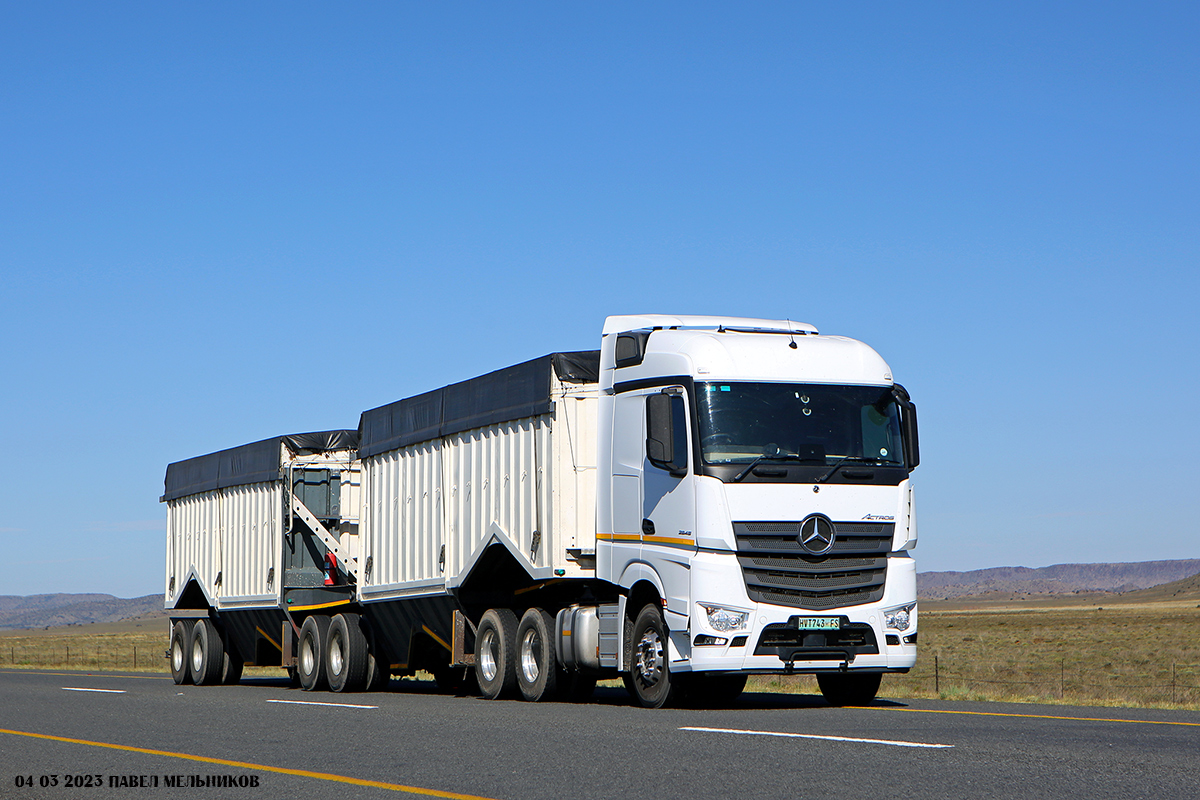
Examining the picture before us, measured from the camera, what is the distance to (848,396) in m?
14.5

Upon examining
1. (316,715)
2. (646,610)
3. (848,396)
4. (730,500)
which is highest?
(848,396)

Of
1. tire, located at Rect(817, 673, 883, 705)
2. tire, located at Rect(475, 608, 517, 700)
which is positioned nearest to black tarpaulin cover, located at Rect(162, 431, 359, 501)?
tire, located at Rect(475, 608, 517, 700)

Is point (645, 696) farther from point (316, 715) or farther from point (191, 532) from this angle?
point (191, 532)

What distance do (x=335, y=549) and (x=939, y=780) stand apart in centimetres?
1539

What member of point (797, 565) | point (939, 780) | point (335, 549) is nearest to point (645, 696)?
point (797, 565)

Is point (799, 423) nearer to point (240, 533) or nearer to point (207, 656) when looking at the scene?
point (240, 533)

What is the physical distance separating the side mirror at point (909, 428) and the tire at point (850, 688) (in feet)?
7.16

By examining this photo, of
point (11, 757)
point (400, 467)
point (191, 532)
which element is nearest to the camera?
point (11, 757)

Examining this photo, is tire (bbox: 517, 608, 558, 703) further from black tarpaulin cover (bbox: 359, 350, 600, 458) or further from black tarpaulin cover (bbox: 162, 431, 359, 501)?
black tarpaulin cover (bbox: 162, 431, 359, 501)

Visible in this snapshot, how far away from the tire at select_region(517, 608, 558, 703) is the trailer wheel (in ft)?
15.6

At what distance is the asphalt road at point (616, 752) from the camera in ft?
27.2

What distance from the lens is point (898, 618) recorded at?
14289 mm

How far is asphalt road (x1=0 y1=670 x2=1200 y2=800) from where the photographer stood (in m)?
8.29

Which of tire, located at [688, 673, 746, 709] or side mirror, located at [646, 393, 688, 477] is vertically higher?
side mirror, located at [646, 393, 688, 477]
